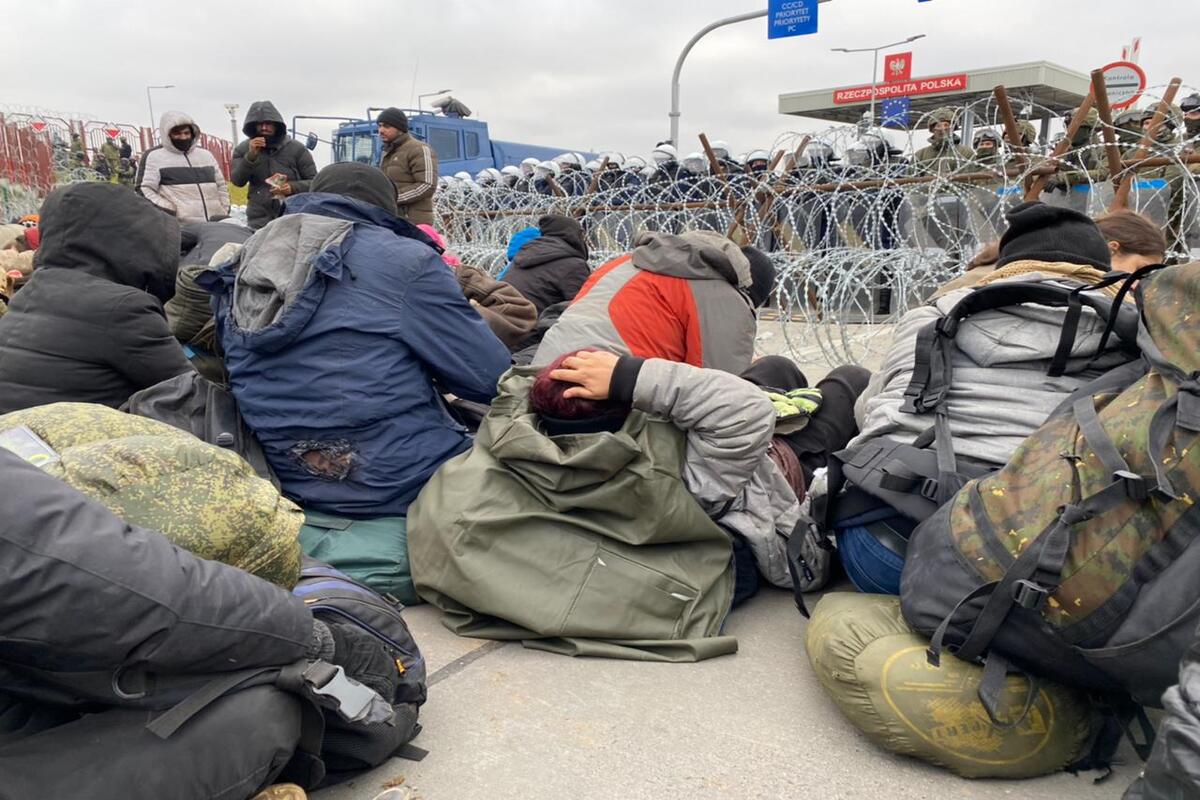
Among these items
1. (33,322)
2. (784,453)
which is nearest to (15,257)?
(33,322)

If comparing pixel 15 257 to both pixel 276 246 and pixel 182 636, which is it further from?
pixel 182 636

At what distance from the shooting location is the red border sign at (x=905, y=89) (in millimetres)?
27250

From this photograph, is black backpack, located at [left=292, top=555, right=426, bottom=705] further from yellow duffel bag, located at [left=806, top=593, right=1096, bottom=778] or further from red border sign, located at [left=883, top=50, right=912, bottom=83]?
red border sign, located at [left=883, top=50, right=912, bottom=83]

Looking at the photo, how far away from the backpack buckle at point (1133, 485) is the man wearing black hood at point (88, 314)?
2855 mm

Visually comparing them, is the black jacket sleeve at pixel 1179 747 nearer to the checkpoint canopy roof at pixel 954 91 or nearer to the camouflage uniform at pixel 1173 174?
the camouflage uniform at pixel 1173 174

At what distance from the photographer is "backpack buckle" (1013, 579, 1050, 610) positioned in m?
→ 1.66

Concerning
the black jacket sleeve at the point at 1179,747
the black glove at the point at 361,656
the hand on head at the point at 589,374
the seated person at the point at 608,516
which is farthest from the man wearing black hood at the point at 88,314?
the black jacket sleeve at the point at 1179,747

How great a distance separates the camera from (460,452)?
9.91ft

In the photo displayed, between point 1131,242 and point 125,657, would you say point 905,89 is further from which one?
point 125,657

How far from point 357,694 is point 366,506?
123 centimetres

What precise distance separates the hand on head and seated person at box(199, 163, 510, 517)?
54 centimetres

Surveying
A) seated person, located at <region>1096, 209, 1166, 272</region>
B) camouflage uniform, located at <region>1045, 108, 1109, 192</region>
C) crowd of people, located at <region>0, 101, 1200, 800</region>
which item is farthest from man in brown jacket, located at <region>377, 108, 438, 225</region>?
seated person, located at <region>1096, 209, 1166, 272</region>

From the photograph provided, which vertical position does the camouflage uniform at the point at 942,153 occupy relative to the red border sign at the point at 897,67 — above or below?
below

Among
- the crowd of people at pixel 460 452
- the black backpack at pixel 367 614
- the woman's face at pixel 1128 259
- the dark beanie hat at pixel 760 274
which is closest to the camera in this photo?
the crowd of people at pixel 460 452
